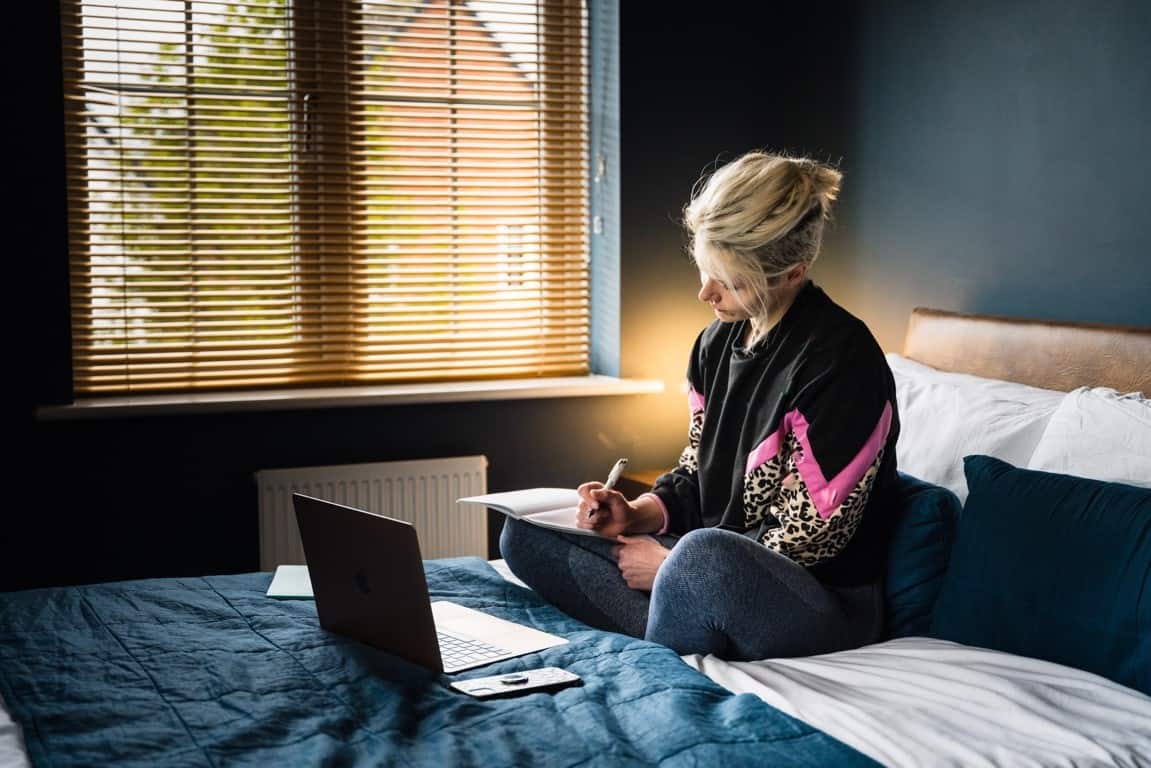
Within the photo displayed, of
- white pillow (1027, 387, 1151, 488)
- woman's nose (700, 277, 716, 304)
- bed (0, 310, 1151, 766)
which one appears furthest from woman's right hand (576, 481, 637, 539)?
white pillow (1027, 387, 1151, 488)

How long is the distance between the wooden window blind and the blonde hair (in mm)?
1483

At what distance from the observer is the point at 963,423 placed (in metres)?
2.38

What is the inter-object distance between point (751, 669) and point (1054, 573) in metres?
0.48

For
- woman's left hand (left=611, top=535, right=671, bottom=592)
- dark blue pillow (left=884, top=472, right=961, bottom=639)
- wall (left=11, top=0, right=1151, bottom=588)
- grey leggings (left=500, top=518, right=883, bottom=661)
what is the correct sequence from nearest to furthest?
grey leggings (left=500, top=518, right=883, bottom=661) → dark blue pillow (left=884, top=472, right=961, bottom=639) → woman's left hand (left=611, top=535, right=671, bottom=592) → wall (left=11, top=0, right=1151, bottom=588)

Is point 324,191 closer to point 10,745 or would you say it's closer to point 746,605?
point 746,605

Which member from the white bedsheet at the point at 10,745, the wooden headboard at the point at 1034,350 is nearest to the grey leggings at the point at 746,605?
the wooden headboard at the point at 1034,350

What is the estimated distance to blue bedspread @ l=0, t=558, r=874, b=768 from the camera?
1464mm

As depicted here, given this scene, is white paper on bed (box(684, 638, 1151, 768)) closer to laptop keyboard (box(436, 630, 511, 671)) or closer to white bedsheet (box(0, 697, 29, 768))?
laptop keyboard (box(436, 630, 511, 671))

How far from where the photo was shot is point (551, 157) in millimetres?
3699

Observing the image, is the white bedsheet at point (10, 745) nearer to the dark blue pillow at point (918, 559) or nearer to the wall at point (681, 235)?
the dark blue pillow at point (918, 559)

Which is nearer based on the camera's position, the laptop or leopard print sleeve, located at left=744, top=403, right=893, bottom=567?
the laptop

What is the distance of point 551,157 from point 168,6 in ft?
3.80

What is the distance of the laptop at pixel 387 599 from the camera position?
172 centimetres

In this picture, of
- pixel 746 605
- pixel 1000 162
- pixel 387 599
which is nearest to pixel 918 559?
pixel 746 605
